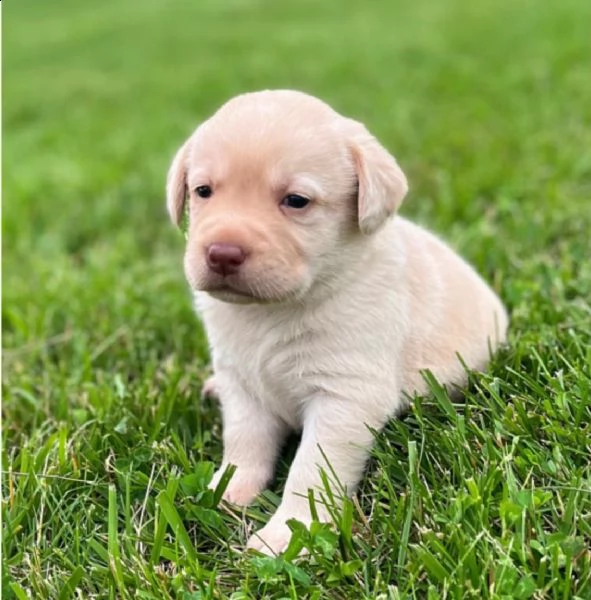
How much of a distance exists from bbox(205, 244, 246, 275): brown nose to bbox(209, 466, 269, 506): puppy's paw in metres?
0.84

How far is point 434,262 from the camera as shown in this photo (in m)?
3.51

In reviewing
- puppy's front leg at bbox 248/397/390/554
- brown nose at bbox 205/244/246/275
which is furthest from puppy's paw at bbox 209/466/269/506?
Result: brown nose at bbox 205/244/246/275

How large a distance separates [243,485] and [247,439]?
0.59ft

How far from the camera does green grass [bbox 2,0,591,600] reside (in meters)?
2.61

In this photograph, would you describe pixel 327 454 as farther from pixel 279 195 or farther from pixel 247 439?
pixel 279 195

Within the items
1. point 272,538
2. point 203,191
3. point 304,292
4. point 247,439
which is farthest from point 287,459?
point 203,191

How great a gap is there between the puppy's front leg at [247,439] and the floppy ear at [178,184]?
25.9 inches

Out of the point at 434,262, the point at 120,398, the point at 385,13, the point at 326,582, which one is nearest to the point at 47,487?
the point at 120,398

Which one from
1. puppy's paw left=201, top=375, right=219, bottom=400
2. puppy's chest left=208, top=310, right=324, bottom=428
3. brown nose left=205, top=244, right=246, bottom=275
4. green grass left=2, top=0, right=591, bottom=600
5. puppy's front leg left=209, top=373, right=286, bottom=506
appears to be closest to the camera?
green grass left=2, top=0, right=591, bottom=600

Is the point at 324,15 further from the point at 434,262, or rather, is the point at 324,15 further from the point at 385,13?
the point at 434,262

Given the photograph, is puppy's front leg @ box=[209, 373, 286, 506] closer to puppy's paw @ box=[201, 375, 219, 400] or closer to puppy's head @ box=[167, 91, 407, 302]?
puppy's paw @ box=[201, 375, 219, 400]

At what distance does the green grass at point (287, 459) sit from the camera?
261 centimetres

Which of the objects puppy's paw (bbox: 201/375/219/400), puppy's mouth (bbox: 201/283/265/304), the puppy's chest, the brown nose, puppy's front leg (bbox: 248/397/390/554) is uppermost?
the brown nose

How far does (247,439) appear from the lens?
3.28 meters
